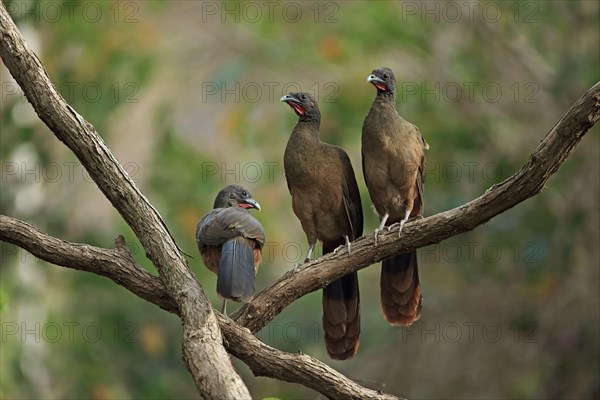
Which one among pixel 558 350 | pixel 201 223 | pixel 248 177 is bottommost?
pixel 201 223

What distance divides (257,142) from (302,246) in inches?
56.3

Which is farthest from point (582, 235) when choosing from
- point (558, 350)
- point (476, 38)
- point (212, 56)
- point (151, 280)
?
point (151, 280)

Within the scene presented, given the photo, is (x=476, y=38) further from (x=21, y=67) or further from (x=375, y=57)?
(x=21, y=67)

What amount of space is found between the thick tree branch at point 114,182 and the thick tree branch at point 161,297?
0.39 ft

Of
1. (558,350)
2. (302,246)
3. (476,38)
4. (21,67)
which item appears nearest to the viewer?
(21,67)

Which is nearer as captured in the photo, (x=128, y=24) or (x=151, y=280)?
(x=151, y=280)

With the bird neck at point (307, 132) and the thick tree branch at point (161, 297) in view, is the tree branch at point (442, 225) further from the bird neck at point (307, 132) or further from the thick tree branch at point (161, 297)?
the bird neck at point (307, 132)

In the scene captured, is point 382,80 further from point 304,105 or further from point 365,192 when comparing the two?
point 365,192

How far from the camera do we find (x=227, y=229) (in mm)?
4340

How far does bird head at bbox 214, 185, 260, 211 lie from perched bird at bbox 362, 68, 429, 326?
59cm

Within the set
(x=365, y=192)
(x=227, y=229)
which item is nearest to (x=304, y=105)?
(x=227, y=229)

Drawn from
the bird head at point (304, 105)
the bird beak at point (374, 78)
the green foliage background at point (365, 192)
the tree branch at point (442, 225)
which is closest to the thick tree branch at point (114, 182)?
the tree branch at point (442, 225)

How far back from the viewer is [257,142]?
8641 millimetres

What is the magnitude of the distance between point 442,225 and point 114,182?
1282 mm
